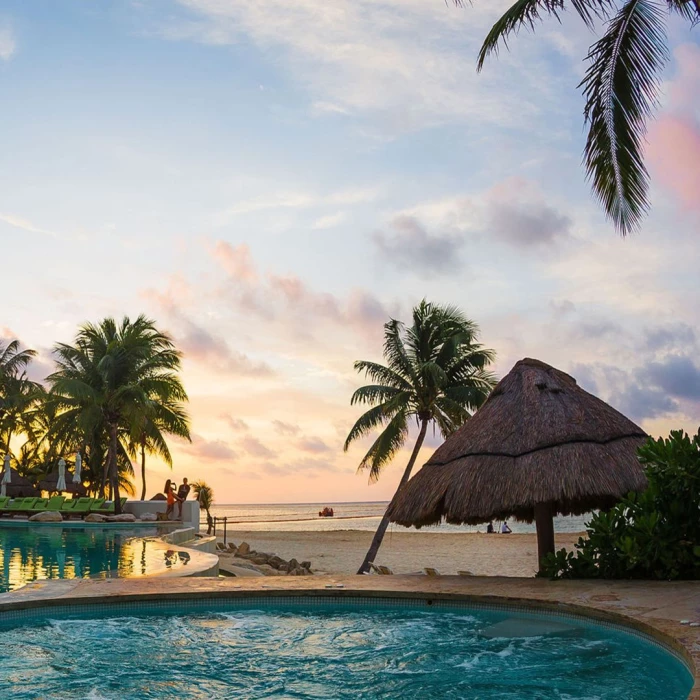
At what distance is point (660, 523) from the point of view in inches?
314

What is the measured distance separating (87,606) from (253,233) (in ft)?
25.8

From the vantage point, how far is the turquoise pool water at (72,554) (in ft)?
37.6

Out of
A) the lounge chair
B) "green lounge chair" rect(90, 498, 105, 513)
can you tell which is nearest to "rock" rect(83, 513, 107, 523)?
"green lounge chair" rect(90, 498, 105, 513)

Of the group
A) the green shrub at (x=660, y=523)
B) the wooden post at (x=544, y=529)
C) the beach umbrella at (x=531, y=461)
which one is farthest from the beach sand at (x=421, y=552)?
the green shrub at (x=660, y=523)

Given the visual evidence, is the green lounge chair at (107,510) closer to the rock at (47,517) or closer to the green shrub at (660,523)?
the rock at (47,517)

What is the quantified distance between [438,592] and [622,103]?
6.07 meters

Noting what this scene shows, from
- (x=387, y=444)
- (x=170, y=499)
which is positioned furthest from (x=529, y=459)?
(x=170, y=499)

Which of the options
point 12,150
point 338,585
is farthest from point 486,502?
point 12,150

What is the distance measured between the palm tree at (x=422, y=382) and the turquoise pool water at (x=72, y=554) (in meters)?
5.51

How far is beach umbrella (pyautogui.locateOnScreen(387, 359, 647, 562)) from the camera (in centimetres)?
862

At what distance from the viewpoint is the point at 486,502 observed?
8750mm

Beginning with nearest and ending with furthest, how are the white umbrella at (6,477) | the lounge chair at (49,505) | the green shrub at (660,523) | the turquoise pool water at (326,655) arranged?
the turquoise pool water at (326,655)
the green shrub at (660,523)
the lounge chair at (49,505)
the white umbrella at (6,477)

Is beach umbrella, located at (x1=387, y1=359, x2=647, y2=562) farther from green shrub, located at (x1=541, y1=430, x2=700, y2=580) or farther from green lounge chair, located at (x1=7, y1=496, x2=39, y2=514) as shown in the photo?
green lounge chair, located at (x1=7, y1=496, x2=39, y2=514)

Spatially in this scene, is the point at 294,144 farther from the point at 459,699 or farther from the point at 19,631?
the point at 459,699
